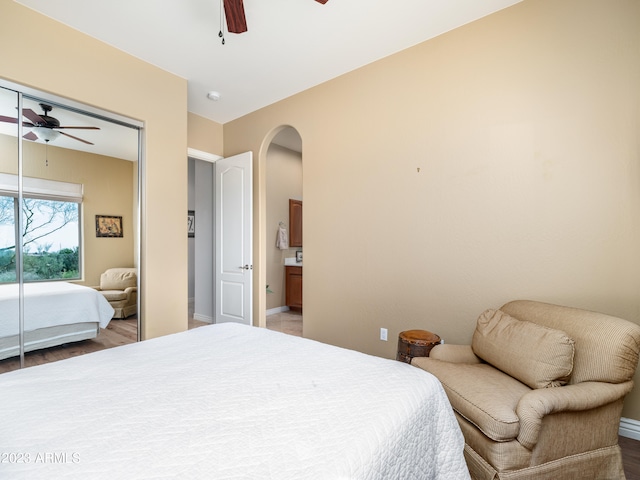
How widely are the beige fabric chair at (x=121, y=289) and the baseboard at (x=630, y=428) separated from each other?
3.62 m

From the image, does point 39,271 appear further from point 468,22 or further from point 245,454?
point 468,22

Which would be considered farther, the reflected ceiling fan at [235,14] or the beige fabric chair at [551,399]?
the reflected ceiling fan at [235,14]

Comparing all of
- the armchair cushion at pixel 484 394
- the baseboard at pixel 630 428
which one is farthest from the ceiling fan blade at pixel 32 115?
the baseboard at pixel 630 428

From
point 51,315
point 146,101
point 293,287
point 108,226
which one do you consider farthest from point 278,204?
point 51,315

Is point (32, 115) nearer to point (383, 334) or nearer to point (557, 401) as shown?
point (383, 334)

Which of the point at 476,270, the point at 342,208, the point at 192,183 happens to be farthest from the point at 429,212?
the point at 192,183

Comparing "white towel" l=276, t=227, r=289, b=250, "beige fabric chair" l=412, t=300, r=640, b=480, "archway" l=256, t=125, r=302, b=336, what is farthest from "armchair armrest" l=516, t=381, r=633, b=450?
"white towel" l=276, t=227, r=289, b=250

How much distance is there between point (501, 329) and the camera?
6.09 ft

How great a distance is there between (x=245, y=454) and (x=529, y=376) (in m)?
1.49

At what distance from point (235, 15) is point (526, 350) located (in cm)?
250

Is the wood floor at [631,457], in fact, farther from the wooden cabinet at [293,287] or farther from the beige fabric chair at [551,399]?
the wooden cabinet at [293,287]

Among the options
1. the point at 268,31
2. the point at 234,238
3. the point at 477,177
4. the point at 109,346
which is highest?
the point at 268,31

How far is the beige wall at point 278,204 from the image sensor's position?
205 inches

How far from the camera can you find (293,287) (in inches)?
208
